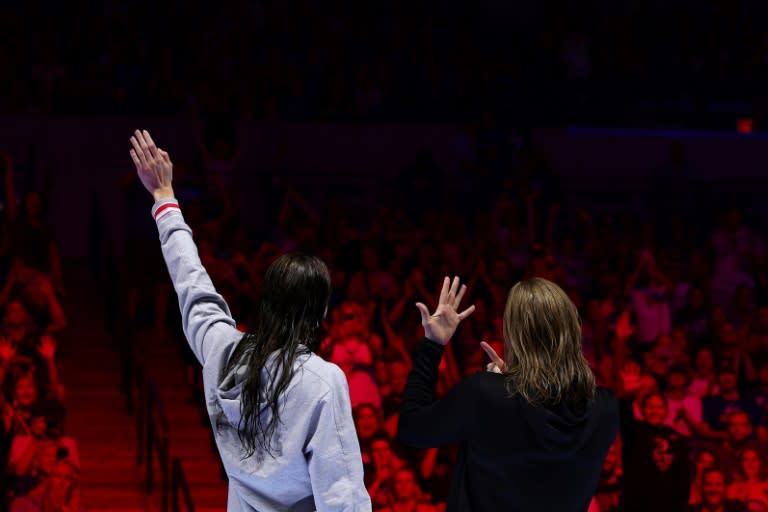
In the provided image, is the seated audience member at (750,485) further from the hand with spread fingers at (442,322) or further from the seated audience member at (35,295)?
the hand with spread fingers at (442,322)

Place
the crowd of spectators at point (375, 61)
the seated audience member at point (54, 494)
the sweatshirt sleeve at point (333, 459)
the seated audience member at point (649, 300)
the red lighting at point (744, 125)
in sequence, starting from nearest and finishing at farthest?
the sweatshirt sleeve at point (333, 459) → the seated audience member at point (54, 494) → the seated audience member at point (649, 300) → the crowd of spectators at point (375, 61) → the red lighting at point (744, 125)

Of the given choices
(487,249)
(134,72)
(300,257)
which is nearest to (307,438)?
(300,257)

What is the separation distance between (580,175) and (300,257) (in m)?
11.4

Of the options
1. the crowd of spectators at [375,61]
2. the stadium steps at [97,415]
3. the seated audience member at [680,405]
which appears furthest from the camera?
the crowd of spectators at [375,61]

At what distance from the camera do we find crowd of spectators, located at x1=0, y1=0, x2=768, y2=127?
1274 centimetres

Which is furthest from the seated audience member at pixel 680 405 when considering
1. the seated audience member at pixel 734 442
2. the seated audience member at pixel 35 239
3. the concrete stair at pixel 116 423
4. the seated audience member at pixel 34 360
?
the seated audience member at pixel 35 239

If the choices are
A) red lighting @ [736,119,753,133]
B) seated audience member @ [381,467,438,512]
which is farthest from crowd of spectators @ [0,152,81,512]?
red lighting @ [736,119,753,133]

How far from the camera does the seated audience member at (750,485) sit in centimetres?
757

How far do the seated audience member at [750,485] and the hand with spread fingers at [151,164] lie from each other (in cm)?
575

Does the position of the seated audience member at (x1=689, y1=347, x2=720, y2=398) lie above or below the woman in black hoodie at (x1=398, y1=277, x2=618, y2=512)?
above

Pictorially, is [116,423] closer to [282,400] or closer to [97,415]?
[97,415]

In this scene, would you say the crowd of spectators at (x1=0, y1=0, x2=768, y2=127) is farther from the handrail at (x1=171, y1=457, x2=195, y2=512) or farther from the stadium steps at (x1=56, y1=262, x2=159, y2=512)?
the handrail at (x1=171, y1=457, x2=195, y2=512)

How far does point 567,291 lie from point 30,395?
4.17 m

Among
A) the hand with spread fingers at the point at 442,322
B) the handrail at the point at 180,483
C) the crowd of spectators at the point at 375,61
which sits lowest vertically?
the handrail at the point at 180,483
